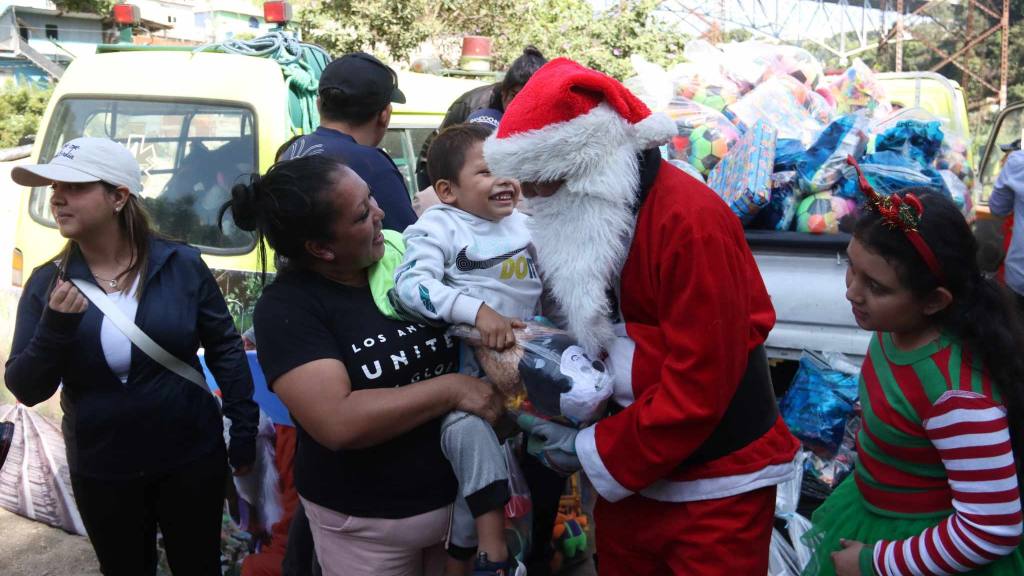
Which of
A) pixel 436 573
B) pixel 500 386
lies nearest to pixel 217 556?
pixel 436 573

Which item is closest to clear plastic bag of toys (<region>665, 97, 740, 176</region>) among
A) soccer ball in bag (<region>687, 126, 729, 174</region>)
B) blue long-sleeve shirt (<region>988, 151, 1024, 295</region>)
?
soccer ball in bag (<region>687, 126, 729, 174</region>)

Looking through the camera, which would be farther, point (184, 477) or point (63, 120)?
point (63, 120)

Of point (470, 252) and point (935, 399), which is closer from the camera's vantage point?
point (935, 399)

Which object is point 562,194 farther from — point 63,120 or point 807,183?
point 63,120

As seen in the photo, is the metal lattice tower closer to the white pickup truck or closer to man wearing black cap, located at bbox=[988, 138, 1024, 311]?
Answer: man wearing black cap, located at bbox=[988, 138, 1024, 311]

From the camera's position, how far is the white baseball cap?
2.65 meters

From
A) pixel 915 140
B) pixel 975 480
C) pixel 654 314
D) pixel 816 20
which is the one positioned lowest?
pixel 975 480

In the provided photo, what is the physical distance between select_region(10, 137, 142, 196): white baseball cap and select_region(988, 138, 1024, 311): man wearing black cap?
180 inches

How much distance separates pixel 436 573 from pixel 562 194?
1.06 metres

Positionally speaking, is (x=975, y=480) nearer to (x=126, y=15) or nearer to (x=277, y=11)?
(x=277, y=11)

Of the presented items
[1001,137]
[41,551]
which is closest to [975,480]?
[41,551]

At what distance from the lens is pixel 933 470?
193 centimetres

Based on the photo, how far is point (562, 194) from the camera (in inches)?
77.5

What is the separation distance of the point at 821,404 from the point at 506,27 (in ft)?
34.7
